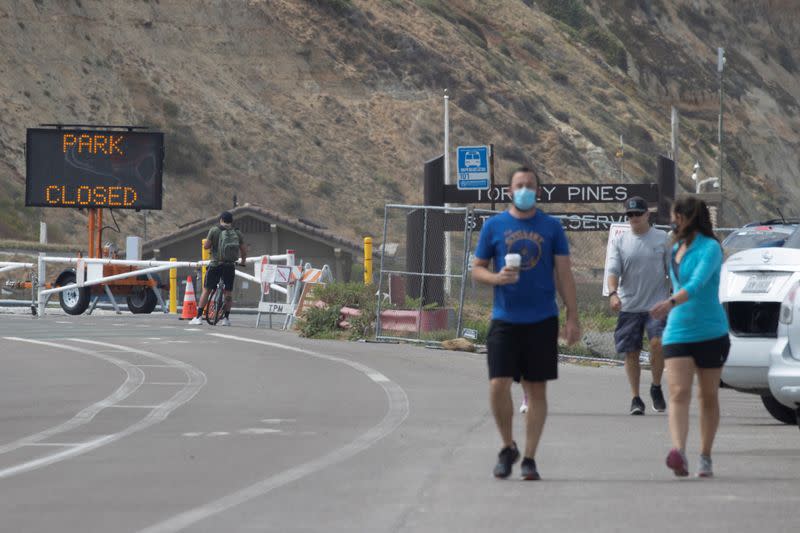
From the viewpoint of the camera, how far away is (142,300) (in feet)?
109

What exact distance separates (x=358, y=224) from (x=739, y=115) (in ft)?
130

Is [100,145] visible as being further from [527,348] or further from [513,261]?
[513,261]

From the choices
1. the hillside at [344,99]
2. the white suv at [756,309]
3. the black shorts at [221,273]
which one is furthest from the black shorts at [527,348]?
the hillside at [344,99]

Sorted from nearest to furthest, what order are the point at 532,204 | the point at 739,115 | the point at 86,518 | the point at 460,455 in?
the point at 86,518 → the point at 532,204 → the point at 460,455 → the point at 739,115

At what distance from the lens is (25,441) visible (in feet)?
36.2

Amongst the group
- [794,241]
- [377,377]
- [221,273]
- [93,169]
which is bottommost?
[377,377]

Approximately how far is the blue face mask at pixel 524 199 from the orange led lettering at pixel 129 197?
24470 mm

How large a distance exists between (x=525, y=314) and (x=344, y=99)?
66.5 metres

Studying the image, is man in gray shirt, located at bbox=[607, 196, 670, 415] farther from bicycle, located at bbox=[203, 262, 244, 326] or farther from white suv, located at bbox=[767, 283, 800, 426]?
bicycle, located at bbox=[203, 262, 244, 326]

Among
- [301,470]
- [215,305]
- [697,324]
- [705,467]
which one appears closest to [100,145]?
[215,305]

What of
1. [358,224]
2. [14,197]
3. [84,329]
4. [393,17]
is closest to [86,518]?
[84,329]

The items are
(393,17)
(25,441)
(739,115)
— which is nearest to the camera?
(25,441)

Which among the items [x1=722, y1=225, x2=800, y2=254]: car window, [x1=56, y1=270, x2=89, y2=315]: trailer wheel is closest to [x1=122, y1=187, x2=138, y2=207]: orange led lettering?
[x1=56, y1=270, x2=89, y2=315]: trailer wheel

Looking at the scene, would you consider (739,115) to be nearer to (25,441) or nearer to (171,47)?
(171,47)
